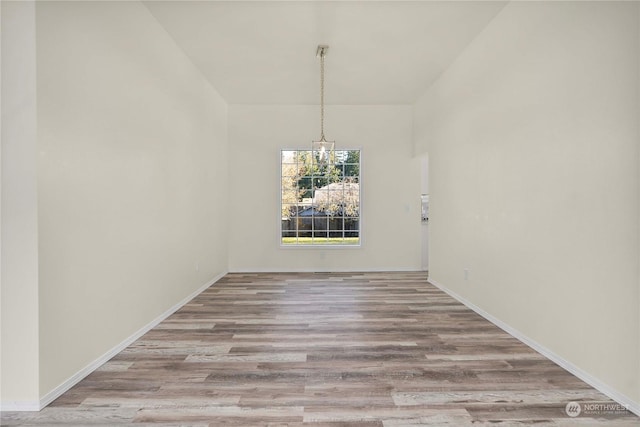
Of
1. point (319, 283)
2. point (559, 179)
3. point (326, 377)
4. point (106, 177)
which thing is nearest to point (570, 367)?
point (559, 179)

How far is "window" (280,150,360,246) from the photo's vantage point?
21.0 ft

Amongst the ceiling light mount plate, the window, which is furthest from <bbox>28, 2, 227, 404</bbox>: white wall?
the window

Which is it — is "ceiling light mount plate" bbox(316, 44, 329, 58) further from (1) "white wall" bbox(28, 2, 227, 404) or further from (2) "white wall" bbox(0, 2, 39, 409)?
(2) "white wall" bbox(0, 2, 39, 409)

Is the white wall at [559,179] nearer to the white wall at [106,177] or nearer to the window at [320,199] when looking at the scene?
the window at [320,199]

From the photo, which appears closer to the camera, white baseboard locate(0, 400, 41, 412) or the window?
white baseboard locate(0, 400, 41, 412)

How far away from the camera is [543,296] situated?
2.73m

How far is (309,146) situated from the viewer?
6.34 m

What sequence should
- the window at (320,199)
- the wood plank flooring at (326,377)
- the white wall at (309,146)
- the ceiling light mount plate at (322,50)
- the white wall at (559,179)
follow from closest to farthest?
the wood plank flooring at (326,377)
the white wall at (559,179)
the ceiling light mount plate at (322,50)
the white wall at (309,146)
the window at (320,199)

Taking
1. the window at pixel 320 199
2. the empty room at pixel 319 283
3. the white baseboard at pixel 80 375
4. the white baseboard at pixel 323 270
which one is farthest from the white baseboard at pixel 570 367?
the white baseboard at pixel 80 375

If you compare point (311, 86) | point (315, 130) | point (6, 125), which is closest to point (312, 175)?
point (315, 130)

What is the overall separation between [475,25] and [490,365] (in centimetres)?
310

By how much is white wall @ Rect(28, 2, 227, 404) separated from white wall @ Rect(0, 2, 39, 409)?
44 millimetres

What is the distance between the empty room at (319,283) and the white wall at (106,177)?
0.02 m

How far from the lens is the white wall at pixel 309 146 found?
629cm
